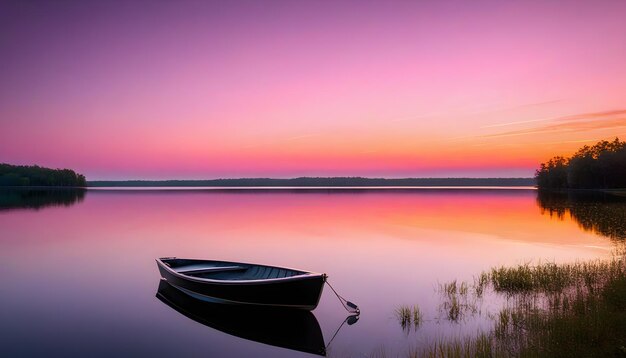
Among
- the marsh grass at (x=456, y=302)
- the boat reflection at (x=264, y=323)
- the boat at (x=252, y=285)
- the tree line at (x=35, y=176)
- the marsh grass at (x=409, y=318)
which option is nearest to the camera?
the boat reflection at (x=264, y=323)

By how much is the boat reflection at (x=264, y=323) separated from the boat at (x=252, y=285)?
1.15ft

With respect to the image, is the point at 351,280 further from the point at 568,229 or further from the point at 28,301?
the point at 568,229

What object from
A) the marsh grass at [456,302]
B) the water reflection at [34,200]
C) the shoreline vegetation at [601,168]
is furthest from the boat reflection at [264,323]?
the shoreline vegetation at [601,168]

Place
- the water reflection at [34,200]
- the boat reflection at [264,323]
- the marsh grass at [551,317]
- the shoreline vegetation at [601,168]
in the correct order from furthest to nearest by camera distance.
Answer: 1. the shoreline vegetation at [601,168]
2. the water reflection at [34,200]
3. the boat reflection at [264,323]
4. the marsh grass at [551,317]

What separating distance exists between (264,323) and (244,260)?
1204 centimetres

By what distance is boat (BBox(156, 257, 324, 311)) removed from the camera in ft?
39.3

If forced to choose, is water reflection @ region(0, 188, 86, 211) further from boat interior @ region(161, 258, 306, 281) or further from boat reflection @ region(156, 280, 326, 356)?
boat reflection @ region(156, 280, 326, 356)

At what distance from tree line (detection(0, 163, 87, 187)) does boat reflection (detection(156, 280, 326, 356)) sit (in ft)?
671

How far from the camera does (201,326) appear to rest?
1263cm

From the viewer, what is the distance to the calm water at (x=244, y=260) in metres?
11.4

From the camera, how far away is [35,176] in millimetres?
181375

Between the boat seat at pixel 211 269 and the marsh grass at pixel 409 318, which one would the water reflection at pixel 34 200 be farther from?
the marsh grass at pixel 409 318

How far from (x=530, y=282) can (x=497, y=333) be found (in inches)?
216

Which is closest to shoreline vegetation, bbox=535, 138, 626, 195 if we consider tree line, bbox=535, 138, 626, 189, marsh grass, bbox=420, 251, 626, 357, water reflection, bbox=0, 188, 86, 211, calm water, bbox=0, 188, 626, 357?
tree line, bbox=535, 138, 626, 189
